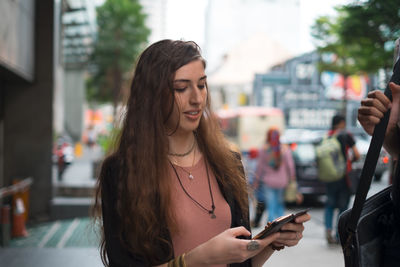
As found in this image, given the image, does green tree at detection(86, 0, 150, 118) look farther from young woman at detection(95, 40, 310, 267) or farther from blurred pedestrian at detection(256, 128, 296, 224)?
young woman at detection(95, 40, 310, 267)

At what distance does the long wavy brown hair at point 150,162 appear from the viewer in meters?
1.75

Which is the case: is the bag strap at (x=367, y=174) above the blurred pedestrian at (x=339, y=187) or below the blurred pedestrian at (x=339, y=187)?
above

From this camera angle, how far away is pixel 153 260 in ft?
5.75

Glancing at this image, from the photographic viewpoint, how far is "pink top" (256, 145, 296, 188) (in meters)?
8.12

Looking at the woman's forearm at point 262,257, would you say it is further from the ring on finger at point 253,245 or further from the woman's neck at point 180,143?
the woman's neck at point 180,143

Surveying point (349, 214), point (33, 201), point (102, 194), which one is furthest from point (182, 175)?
point (33, 201)

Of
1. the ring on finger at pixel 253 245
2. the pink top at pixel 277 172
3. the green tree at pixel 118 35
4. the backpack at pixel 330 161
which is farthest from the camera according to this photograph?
the green tree at pixel 118 35

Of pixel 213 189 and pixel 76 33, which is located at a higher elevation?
pixel 76 33

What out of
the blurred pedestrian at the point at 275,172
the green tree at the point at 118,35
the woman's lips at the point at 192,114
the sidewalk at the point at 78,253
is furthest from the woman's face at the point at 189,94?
the green tree at the point at 118,35

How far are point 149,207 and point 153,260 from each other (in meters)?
0.19

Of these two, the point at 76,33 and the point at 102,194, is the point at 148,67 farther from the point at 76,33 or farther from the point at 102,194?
the point at 76,33

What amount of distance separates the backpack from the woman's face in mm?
5656

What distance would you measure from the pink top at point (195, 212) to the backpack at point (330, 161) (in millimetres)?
5521

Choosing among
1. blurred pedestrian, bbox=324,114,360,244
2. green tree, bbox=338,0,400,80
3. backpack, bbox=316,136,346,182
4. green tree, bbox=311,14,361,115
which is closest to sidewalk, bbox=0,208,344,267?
blurred pedestrian, bbox=324,114,360,244
